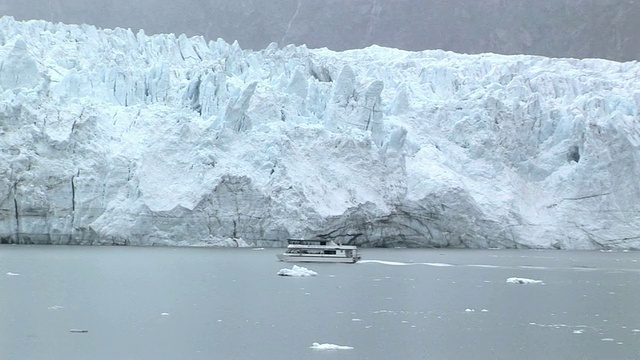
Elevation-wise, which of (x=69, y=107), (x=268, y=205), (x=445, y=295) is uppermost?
(x=69, y=107)

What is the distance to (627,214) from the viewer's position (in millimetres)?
26984

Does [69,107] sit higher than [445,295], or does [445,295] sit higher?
[69,107]

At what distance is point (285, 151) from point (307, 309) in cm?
1098

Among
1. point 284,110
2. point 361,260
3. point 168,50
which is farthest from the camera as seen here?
point 168,50

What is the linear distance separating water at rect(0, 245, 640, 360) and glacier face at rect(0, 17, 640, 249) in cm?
126

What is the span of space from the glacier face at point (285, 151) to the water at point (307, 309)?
1.26 metres

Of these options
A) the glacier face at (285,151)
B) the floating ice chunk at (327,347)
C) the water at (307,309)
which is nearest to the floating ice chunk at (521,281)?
the water at (307,309)

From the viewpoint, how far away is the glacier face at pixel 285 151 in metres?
24.7

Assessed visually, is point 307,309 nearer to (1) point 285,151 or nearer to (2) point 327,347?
(2) point 327,347

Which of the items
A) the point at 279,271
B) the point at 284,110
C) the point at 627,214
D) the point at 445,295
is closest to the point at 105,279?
the point at 279,271

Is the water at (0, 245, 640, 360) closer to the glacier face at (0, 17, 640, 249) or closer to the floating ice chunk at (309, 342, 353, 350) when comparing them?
the floating ice chunk at (309, 342, 353, 350)

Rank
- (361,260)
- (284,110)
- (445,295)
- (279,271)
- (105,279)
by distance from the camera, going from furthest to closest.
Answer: (284,110) → (361,260) → (279,271) → (105,279) → (445,295)

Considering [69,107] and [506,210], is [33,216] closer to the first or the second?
[69,107]

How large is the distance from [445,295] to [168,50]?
15685 mm
